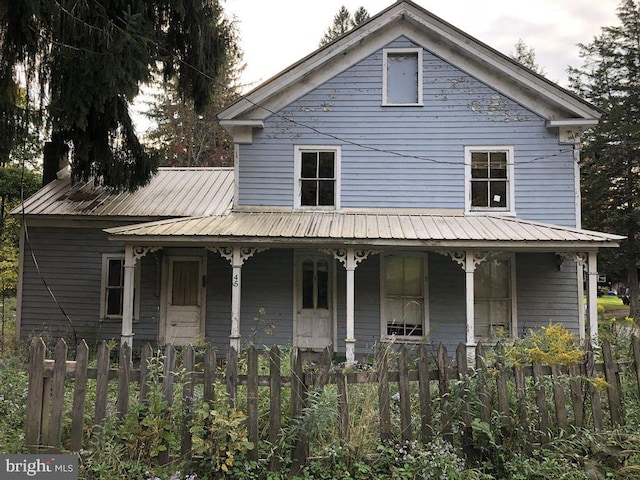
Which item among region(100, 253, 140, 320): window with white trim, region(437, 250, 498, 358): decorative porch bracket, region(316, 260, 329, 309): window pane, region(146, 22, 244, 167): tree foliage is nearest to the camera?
region(437, 250, 498, 358): decorative porch bracket

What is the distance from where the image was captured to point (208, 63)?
11.9 meters

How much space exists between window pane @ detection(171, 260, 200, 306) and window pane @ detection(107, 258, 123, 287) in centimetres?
156

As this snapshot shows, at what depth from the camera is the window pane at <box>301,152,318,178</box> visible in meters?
10.9

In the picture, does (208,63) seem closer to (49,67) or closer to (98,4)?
(98,4)

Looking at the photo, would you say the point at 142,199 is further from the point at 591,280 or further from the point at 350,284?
the point at 591,280

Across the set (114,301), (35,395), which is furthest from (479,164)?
(114,301)

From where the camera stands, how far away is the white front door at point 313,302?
1052 cm

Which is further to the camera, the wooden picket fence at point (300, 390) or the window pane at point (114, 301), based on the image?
the window pane at point (114, 301)

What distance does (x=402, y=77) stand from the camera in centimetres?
1078

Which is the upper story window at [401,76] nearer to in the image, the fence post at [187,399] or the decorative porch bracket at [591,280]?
the decorative porch bracket at [591,280]

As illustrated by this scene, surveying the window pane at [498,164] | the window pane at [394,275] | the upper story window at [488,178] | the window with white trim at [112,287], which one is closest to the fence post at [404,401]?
the window pane at [394,275]

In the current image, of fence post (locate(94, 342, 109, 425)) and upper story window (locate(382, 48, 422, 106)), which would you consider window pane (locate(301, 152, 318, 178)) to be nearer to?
upper story window (locate(382, 48, 422, 106))

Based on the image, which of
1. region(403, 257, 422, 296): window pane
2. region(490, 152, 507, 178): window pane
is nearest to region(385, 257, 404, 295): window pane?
region(403, 257, 422, 296): window pane

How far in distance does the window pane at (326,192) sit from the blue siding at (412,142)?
0.33 meters
